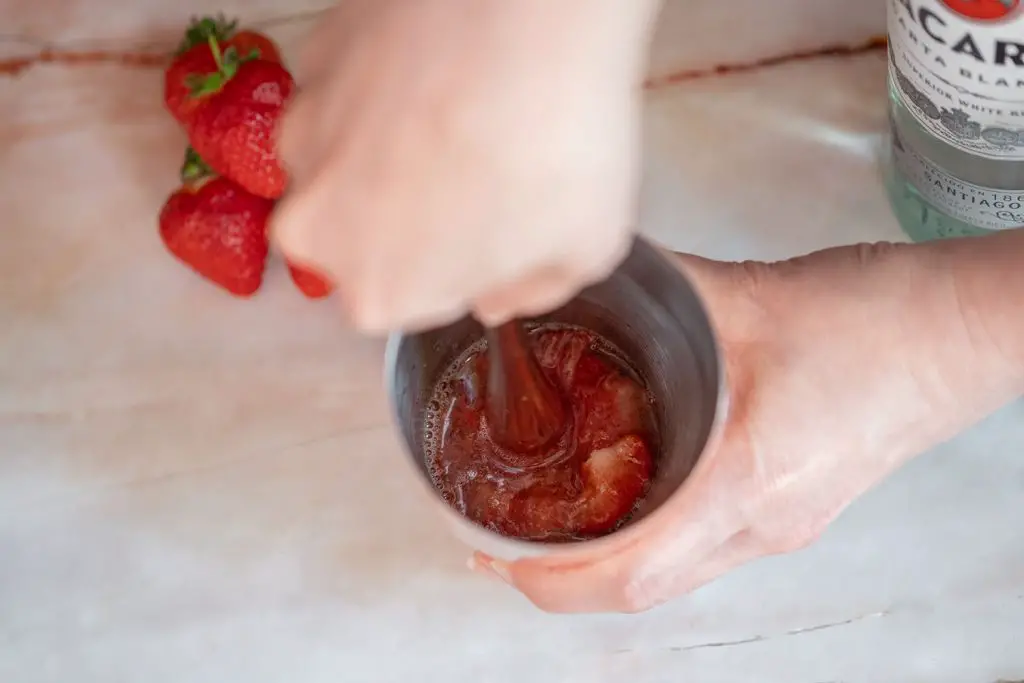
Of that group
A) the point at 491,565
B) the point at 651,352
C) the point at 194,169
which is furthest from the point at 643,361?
the point at 194,169

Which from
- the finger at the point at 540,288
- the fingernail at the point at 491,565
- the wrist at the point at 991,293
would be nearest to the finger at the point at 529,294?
the finger at the point at 540,288

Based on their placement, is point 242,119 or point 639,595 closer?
point 639,595

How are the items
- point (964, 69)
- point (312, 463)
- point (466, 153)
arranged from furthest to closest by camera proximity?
point (312, 463) → point (964, 69) → point (466, 153)

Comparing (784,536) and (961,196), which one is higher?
(961,196)

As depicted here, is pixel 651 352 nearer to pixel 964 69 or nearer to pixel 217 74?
pixel 964 69

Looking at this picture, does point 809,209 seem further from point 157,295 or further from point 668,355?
point 157,295

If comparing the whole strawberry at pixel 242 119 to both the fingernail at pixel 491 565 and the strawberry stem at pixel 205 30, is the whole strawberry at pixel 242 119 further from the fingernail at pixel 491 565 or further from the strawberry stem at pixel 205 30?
the fingernail at pixel 491 565

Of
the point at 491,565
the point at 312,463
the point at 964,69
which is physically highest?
the point at 964,69

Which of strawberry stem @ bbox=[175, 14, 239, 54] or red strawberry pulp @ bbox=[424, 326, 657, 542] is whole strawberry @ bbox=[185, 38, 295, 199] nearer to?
strawberry stem @ bbox=[175, 14, 239, 54]
